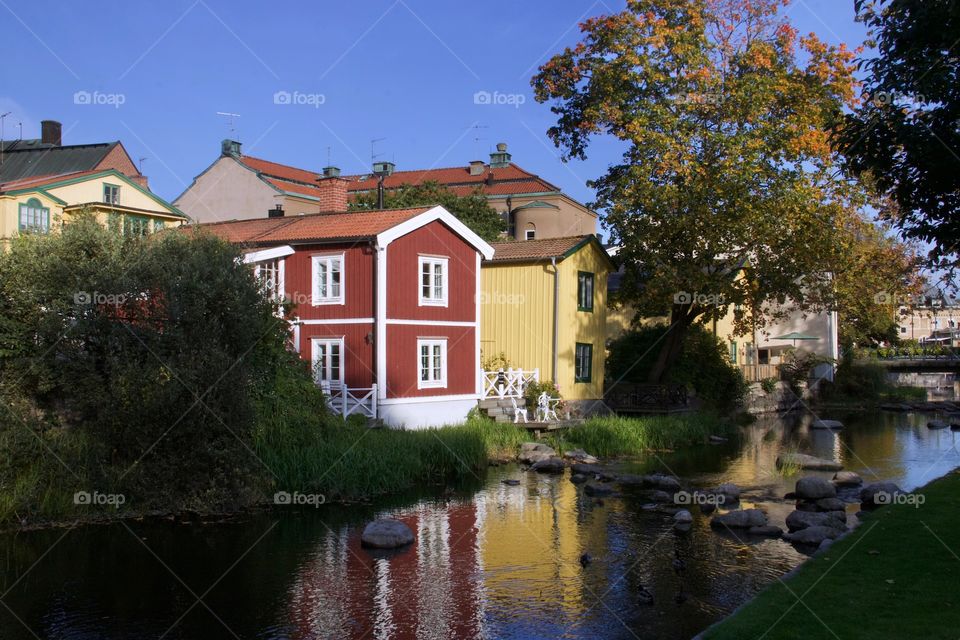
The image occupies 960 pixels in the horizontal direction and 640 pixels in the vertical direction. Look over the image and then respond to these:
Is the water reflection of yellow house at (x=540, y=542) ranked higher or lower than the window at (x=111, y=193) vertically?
lower

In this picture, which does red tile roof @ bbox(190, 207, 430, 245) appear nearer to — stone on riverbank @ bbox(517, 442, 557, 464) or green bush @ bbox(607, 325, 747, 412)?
stone on riverbank @ bbox(517, 442, 557, 464)

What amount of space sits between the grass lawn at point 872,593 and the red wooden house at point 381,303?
15451 mm

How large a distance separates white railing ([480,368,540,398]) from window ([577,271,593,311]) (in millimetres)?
4085

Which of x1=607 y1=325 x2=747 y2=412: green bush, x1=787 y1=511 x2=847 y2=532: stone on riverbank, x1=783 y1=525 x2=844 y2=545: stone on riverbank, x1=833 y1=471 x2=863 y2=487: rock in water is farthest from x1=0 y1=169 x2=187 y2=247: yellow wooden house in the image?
x1=833 y1=471 x2=863 y2=487: rock in water

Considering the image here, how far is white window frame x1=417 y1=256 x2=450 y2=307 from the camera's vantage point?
91.9ft

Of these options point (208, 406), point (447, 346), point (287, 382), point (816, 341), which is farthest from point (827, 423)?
point (208, 406)

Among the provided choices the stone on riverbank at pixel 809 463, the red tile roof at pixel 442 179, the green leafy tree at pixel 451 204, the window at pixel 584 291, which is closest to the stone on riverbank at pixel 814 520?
the stone on riverbank at pixel 809 463

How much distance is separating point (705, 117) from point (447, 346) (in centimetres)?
1191

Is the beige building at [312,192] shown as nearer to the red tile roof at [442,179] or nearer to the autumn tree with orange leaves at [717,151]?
the red tile roof at [442,179]

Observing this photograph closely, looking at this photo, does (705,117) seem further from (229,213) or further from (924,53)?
(229,213)

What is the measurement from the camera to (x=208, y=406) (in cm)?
1806

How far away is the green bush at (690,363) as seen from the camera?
127 feet

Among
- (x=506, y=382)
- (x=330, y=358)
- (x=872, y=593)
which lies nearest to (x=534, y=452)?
(x=506, y=382)

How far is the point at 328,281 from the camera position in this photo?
89.6 ft
